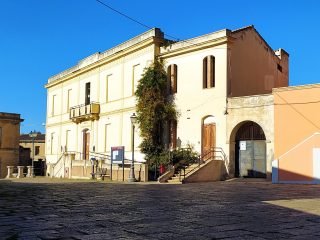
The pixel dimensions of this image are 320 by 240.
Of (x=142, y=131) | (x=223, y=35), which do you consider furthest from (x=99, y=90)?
(x=223, y=35)

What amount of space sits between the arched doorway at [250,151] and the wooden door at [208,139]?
1.45 metres

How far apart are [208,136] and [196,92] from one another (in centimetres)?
288

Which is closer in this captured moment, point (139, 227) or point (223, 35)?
point (139, 227)

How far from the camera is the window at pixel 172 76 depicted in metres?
29.3

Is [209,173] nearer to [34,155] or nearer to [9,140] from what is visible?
[9,140]

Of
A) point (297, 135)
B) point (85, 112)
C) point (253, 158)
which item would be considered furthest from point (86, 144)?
point (297, 135)

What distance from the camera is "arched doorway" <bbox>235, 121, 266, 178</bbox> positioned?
24.9 metres

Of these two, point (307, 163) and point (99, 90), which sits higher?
point (99, 90)

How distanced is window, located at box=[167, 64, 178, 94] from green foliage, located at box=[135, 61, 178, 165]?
330 millimetres

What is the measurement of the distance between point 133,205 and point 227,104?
1499cm

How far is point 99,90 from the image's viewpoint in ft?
121

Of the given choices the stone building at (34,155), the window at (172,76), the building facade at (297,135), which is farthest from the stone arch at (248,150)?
the stone building at (34,155)

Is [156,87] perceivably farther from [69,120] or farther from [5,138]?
[5,138]

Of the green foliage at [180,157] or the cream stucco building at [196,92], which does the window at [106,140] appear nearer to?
the cream stucco building at [196,92]
